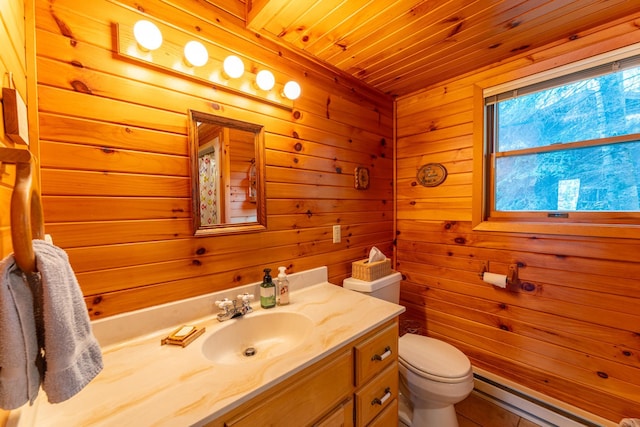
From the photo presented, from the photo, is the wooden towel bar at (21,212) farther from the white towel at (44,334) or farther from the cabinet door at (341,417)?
the cabinet door at (341,417)

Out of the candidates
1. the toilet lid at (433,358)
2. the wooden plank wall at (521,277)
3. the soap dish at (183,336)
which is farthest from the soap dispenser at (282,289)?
the wooden plank wall at (521,277)

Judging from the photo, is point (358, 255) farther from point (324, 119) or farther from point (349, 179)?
point (324, 119)

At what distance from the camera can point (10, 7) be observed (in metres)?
0.65

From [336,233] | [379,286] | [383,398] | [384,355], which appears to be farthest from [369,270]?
[383,398]

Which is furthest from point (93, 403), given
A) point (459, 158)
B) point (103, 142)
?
point (459, 158)

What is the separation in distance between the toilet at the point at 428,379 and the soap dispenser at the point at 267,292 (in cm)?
57

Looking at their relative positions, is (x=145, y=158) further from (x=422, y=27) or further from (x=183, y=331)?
(x=422, y=27)

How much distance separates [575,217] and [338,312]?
1438mm

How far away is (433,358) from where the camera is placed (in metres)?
1.45

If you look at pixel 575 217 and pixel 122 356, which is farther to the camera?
pixel 575 217

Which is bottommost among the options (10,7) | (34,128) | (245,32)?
(34,128)

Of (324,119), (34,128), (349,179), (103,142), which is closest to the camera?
(34,128)

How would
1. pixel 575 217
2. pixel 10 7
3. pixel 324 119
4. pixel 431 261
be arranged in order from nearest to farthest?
pixel 10 7
pixel 575 217
pixel 324 119
pixel 431 261

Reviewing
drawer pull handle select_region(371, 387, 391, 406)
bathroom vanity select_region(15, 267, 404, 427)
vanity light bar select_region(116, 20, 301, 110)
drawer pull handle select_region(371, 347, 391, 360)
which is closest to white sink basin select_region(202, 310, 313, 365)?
bathroom vanity select_region(15, 267, 404, 427)
